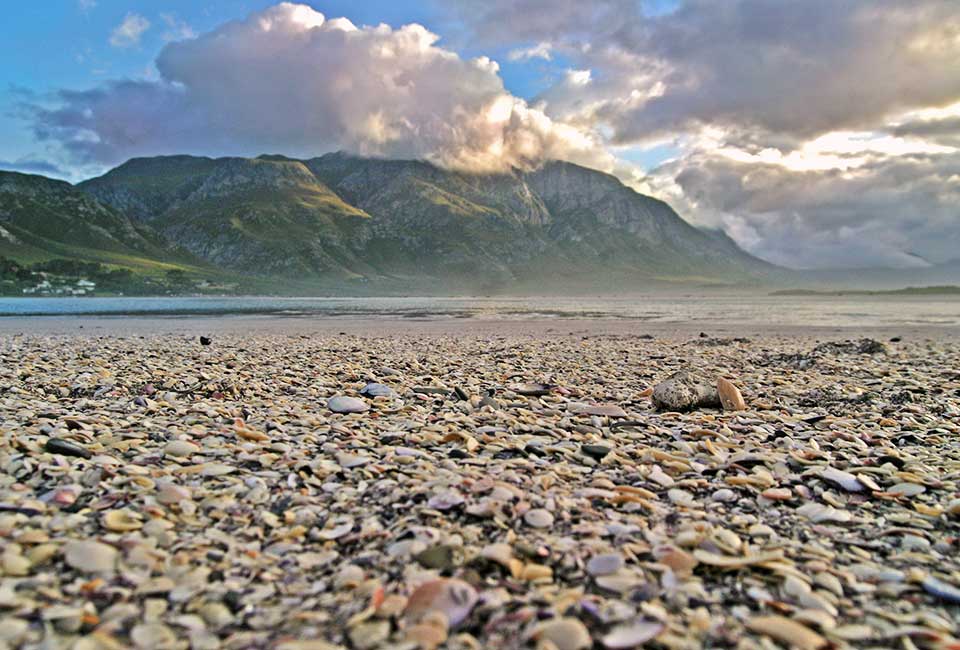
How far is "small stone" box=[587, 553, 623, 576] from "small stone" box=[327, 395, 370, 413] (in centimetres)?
501

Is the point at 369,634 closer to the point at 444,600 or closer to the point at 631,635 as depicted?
the point at 444,600

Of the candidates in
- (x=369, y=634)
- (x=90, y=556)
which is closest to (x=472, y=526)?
(x=369, y=634)

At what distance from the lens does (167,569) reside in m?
3.38

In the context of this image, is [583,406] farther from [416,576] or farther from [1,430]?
[1,430]

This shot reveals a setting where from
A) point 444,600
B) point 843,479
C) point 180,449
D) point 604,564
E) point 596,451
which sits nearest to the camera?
point 444,600

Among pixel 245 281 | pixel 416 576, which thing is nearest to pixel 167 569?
pixel 416 576

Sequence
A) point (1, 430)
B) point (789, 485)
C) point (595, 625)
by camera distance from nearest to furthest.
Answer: point (595, 625), point (789, 485), point (1, 430)

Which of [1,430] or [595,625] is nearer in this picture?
[595,625]

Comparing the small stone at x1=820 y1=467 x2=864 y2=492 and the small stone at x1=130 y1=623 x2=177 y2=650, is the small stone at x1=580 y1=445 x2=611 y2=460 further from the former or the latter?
the small stone at x1=130 y1=623 x2=177 y2=650

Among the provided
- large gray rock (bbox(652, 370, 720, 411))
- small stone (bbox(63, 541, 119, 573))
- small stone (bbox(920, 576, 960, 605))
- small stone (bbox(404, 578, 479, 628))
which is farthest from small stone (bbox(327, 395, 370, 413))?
small stone (bbox(920, 576, 960, 605))

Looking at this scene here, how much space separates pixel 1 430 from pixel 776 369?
563 inches

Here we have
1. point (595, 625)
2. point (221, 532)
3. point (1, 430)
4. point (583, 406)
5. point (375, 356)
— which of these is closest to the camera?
point (595, 625)

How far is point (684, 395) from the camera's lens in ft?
27.2

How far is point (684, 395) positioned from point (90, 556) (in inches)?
283
